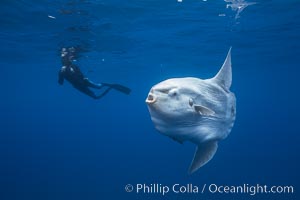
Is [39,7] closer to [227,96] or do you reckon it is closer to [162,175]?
[227,96]

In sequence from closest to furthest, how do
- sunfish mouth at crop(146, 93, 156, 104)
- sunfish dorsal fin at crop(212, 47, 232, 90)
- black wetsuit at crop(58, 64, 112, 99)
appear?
1. sunfish mouth at crop(146, 93, 156, 104)
2. sunfish dorsal fin at crop(212, 47, 232, 90)
3. black wetsuit at crop(58, 64, 112, 99)

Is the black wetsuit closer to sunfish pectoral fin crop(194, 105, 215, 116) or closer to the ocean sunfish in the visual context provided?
the ocean sunfish

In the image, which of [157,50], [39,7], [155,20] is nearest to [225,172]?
[157,50]

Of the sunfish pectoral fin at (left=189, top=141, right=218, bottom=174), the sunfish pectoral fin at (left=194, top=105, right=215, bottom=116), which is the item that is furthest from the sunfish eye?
the sunfish pectoral fin at (left=189, top=141, right=218, bottom=174)

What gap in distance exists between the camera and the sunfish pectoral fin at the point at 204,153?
205 inches

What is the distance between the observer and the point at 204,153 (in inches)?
207

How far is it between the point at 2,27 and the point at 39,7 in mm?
5084

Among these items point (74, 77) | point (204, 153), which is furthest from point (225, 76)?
point (74, 77)

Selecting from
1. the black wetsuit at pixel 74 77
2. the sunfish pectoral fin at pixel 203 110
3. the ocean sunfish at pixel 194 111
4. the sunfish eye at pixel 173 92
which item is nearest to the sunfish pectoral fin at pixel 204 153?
the ocean sunfish at pixel 194 111

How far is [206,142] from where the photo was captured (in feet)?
16.4

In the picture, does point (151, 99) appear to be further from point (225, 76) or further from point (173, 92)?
point (225, 76)

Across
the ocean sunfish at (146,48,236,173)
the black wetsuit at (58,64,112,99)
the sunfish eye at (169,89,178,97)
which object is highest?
the sunfish eye at (169,89,178,97)

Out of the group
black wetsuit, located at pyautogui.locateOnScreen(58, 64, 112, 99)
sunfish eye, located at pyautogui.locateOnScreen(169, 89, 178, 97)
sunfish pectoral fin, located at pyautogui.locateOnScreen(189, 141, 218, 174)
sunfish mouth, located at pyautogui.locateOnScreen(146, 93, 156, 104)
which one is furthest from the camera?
black wetsuit, located at pyautogui.locateOnScreen(58, 64, 112, 99)

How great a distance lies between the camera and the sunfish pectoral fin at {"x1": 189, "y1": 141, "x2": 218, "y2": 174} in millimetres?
5195
